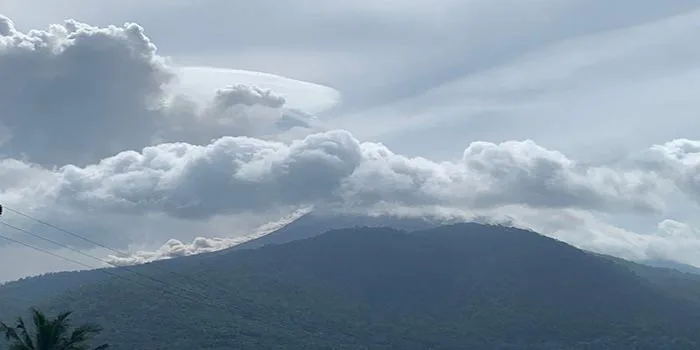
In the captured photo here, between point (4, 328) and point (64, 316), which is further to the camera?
point (64, 316)

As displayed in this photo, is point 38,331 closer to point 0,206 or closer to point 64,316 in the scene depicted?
point 64,316

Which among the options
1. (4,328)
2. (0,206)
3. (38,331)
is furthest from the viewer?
(38,331)

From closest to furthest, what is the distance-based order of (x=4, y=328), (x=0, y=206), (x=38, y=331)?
(x=0, y=206) → (x=4, y=328) → (x=38, y=331)

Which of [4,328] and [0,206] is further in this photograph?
[4,328]

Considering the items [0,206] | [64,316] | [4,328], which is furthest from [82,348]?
[0,206]

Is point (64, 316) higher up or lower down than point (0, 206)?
lower down

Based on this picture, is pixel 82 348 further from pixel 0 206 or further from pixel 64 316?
pixel 0 206

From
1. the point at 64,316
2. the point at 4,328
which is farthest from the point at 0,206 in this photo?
the point at 64,316

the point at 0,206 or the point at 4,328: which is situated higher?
the point at 0,206
